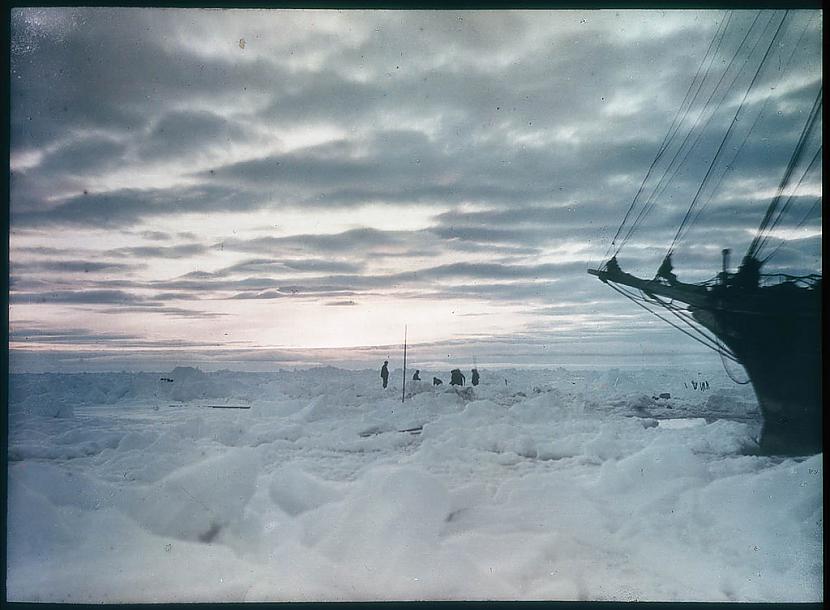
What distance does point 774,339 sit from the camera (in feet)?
5.86

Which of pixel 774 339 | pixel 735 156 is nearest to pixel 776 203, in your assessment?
pixel 735 156

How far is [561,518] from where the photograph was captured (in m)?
1.73

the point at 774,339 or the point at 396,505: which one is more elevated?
the point at 774,339

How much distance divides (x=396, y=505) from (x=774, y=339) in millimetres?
1594

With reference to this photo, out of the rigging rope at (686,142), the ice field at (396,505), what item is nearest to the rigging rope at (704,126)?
the rigging rope at (686,142)

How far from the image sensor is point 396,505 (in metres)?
1.72

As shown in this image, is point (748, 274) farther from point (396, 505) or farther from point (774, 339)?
point (396, 505)

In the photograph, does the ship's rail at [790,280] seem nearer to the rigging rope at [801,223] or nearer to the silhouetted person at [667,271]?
the rigging rope at [801,223]

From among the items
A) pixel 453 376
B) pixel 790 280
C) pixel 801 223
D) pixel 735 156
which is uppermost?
pixel 735 156

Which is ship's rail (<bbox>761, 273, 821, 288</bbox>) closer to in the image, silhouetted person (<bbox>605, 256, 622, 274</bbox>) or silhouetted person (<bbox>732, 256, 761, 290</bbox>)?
silhouetted person (<bbox>732, 256, 761, 290</bbox>)

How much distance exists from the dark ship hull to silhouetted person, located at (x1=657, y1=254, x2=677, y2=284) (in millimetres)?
21

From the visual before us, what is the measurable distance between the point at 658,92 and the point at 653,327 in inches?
35.1

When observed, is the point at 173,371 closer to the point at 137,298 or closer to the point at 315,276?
the point at 137,298

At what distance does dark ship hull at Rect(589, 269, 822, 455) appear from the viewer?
1739 mm
